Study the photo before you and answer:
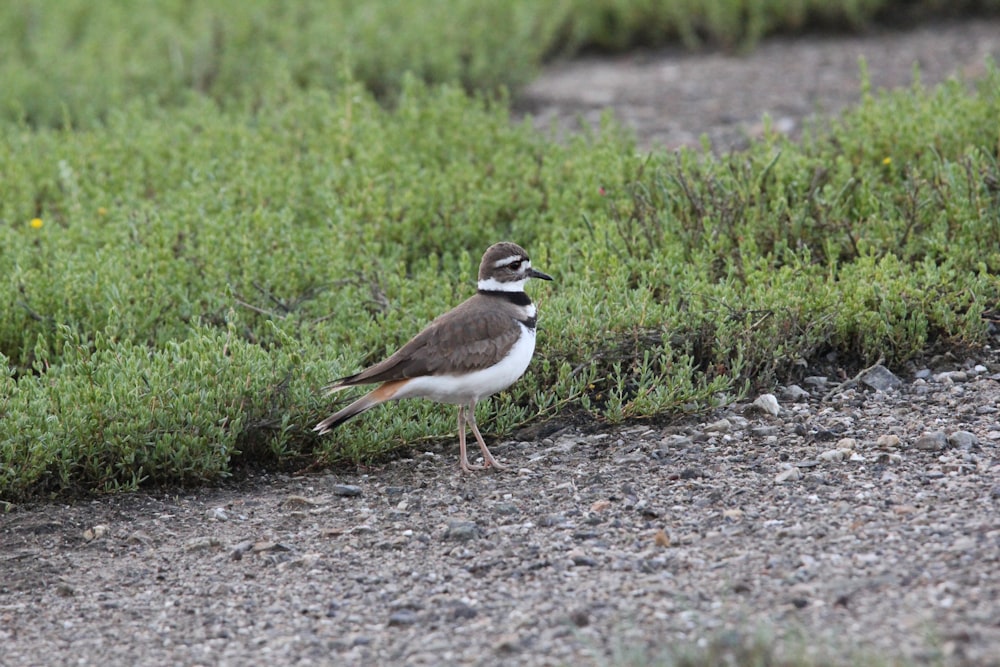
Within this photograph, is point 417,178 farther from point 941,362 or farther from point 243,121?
point 941,362

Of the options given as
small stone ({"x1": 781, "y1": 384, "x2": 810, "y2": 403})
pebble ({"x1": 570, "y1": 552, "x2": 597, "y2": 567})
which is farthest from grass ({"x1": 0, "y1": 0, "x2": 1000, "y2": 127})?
pebble ({"x1": 570, "y1": 552, "x2": 597, "y2": 567})

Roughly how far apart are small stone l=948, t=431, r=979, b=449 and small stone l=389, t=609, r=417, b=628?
2.51 meters

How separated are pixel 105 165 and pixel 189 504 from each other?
4228 mm

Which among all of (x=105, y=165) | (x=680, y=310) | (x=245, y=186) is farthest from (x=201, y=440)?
(x=105, y=165)

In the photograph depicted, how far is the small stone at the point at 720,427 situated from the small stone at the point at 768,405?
20 cm

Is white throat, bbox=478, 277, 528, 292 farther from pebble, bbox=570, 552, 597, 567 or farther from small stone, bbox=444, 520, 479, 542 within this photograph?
pebble, bbox=570, 552, 597, 567

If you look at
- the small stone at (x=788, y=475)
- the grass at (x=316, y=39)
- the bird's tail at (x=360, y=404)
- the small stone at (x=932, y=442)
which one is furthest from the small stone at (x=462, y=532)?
the grass at (x=316, y=39)

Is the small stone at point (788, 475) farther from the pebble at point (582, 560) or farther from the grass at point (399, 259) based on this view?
the pebble at point (582, 560)

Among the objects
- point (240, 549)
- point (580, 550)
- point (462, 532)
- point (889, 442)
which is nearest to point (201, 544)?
point (240, 549)

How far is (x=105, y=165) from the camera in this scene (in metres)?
9.24

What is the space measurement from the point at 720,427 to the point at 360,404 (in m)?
1.71

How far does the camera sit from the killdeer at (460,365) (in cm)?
576

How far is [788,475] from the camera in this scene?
547cm

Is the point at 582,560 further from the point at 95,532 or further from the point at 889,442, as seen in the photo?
the point at 95,532
